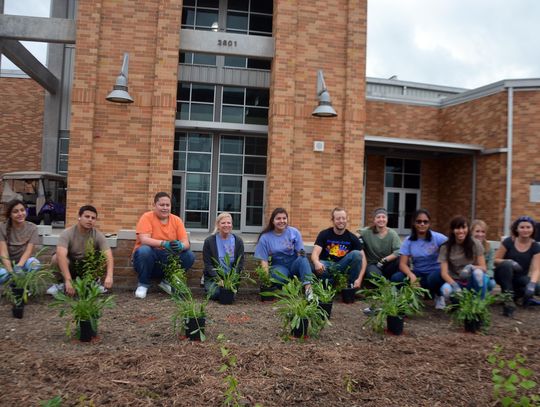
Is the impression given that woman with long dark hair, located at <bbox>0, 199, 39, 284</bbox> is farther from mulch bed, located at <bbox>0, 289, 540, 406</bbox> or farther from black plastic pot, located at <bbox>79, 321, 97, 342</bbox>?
black plastic pot, located at <bbox>79, 321, 97, 342</bbox>

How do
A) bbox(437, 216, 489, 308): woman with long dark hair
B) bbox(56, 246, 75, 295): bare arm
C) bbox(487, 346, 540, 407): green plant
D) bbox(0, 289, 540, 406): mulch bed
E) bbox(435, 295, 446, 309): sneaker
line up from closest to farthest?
bbox(487, 346, 540, 407): green plant < bbox(0, 289, 540, 406): mulch bed < bbox(56, 246, 75, 295): bare arm < bbox(437, 216, 489, 308): woman with long dark hair < bbox(435, 295, 446, 309): sneaker

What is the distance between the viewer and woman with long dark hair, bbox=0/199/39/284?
207 inches

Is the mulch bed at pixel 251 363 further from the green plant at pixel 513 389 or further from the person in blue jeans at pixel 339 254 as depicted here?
the person in blue jeans at pixel 339 254

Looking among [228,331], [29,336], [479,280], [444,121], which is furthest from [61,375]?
[444,121]

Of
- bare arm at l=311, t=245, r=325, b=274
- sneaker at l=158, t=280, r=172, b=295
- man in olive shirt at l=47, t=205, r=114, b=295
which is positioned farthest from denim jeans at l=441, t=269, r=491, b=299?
man in olive shirt at l=47, t=205, r=114, b=295

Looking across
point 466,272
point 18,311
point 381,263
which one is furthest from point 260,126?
point 18,311

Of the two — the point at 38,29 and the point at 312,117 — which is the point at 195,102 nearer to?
the point at 312,117

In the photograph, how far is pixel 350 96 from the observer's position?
11500 millimetres

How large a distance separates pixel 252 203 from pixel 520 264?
9.35 m

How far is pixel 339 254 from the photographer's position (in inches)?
227

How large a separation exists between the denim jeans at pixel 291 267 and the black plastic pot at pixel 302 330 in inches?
45.9

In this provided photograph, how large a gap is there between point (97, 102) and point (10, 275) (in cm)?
691

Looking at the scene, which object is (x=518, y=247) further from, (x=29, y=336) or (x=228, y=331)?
(x=29, y=336)

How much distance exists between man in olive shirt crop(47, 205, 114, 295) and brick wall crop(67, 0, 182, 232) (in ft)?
17.4
